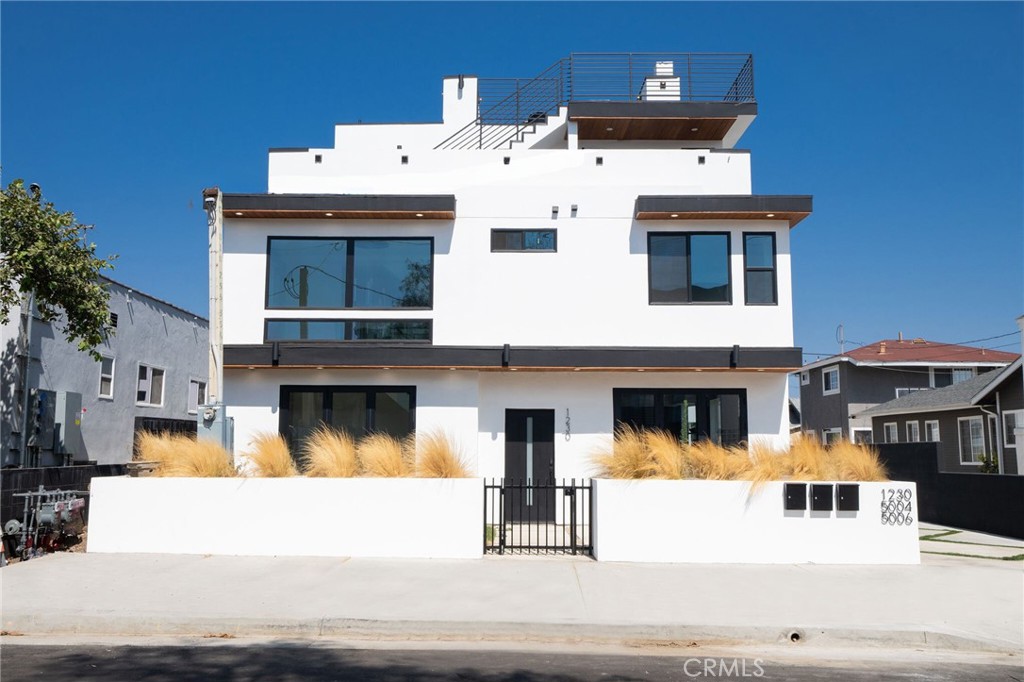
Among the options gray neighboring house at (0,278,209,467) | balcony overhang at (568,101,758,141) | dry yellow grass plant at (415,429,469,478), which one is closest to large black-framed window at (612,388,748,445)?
dry yellow grass plant at (415,429,469,478)

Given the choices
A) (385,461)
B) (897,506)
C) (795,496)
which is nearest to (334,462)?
(385,461)

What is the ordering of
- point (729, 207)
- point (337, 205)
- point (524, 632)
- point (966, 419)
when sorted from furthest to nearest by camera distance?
point (966, 419), point (337, 205), point (729, 207), point (524, 632)

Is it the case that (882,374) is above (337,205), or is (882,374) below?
below

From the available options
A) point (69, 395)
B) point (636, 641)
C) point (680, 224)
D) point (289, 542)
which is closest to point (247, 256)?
point (69, 395)

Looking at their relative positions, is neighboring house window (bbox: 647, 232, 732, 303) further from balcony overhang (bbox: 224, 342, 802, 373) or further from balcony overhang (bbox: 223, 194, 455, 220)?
balcony overhang (bbox: 223, 194, 455, 220)

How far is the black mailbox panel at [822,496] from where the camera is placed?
1203cm

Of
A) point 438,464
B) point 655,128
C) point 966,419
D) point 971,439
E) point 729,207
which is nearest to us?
point 438,464

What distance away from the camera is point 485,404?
55.0ft

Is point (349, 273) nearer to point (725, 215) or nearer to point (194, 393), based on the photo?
point (725, 215)

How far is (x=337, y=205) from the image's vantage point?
53.3 ft

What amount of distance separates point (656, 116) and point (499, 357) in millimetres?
7404

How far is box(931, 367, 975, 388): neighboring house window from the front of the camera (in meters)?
34.0

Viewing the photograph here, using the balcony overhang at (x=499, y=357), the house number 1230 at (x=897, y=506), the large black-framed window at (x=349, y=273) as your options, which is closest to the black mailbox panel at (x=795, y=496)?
the house number 1230 at (x=897, y=506)

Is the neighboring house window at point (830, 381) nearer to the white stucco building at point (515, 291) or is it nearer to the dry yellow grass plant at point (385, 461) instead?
the white stucco building at point (515, 291)
